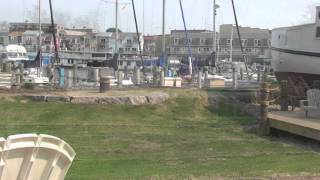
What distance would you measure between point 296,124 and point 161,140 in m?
3.87

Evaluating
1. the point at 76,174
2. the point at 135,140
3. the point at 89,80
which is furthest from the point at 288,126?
the point at 89,80

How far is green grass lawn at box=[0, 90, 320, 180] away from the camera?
1136cm

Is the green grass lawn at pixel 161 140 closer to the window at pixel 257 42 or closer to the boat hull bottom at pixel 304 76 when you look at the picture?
the boat hull bottom at pixel 304 76

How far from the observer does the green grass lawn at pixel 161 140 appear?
447 inches

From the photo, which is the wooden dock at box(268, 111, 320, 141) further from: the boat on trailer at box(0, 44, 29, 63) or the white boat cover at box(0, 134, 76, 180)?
the boat on trailer at box(0, 44, 29, 63)

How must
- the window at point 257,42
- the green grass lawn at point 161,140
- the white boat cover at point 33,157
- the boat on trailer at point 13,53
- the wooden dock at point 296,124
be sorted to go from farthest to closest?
the window at point 257,42 < the boat on trailer at point 13,53 < the wooden dock at point 296,124 < the green grass lawn at point 161,140 < the white boat cover at point 33,157

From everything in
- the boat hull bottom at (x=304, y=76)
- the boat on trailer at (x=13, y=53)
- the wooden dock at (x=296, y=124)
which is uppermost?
the boat hull bottom at (x=304, y=76)

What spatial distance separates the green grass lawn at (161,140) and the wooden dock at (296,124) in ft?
2.23

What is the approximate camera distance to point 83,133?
703 inches

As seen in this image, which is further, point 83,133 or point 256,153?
point 83,133

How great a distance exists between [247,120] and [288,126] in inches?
186

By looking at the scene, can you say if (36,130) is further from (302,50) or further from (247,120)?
(302,50)

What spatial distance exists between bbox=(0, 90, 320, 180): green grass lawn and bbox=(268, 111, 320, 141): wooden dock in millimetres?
681

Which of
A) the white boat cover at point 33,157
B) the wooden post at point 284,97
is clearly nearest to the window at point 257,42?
the wooden post at point 284,97
